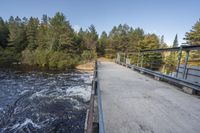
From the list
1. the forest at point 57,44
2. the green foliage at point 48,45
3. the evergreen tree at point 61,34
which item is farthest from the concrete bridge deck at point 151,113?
the evergreen tree at point 61,34

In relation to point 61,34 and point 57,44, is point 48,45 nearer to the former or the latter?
point 57,44

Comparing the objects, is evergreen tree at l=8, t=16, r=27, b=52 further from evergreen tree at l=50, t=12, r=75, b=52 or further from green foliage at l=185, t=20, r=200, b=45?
green foliage at l=185, t=20, r=200, b=45

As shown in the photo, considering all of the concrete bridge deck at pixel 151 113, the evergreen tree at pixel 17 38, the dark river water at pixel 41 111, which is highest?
the evergreen tree at pixel 17 38

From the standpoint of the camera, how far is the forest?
76.2 feet

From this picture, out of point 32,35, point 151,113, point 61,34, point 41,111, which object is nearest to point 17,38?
point 32,35

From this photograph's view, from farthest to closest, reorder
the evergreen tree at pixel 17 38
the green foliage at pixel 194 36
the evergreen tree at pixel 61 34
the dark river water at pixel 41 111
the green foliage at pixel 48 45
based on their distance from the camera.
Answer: the evergreen tree at pixel 17 38 → the evergreen tree at pixel 61 34 → the green foliage at pixel 48 45 → the green foliage at pixel 194 36 → the dark river water at pixel 41 111

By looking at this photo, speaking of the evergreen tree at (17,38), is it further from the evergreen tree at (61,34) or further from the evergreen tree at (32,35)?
the evergreen tree at (61,34)

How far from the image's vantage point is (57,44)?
2741cm

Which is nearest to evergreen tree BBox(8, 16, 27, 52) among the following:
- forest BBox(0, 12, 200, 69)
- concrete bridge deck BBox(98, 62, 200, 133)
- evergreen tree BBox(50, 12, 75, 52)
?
forest BBox(0, 12, 200, 69)

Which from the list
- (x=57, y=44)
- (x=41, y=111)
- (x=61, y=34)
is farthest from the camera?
(x=61, y=34)

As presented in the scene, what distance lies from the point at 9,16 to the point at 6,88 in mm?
46242

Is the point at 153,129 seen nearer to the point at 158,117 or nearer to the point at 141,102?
the point at 158,117

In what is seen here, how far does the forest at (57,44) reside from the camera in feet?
76.2

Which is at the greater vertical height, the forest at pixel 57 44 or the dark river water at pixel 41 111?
the forest at pixel 57 44
